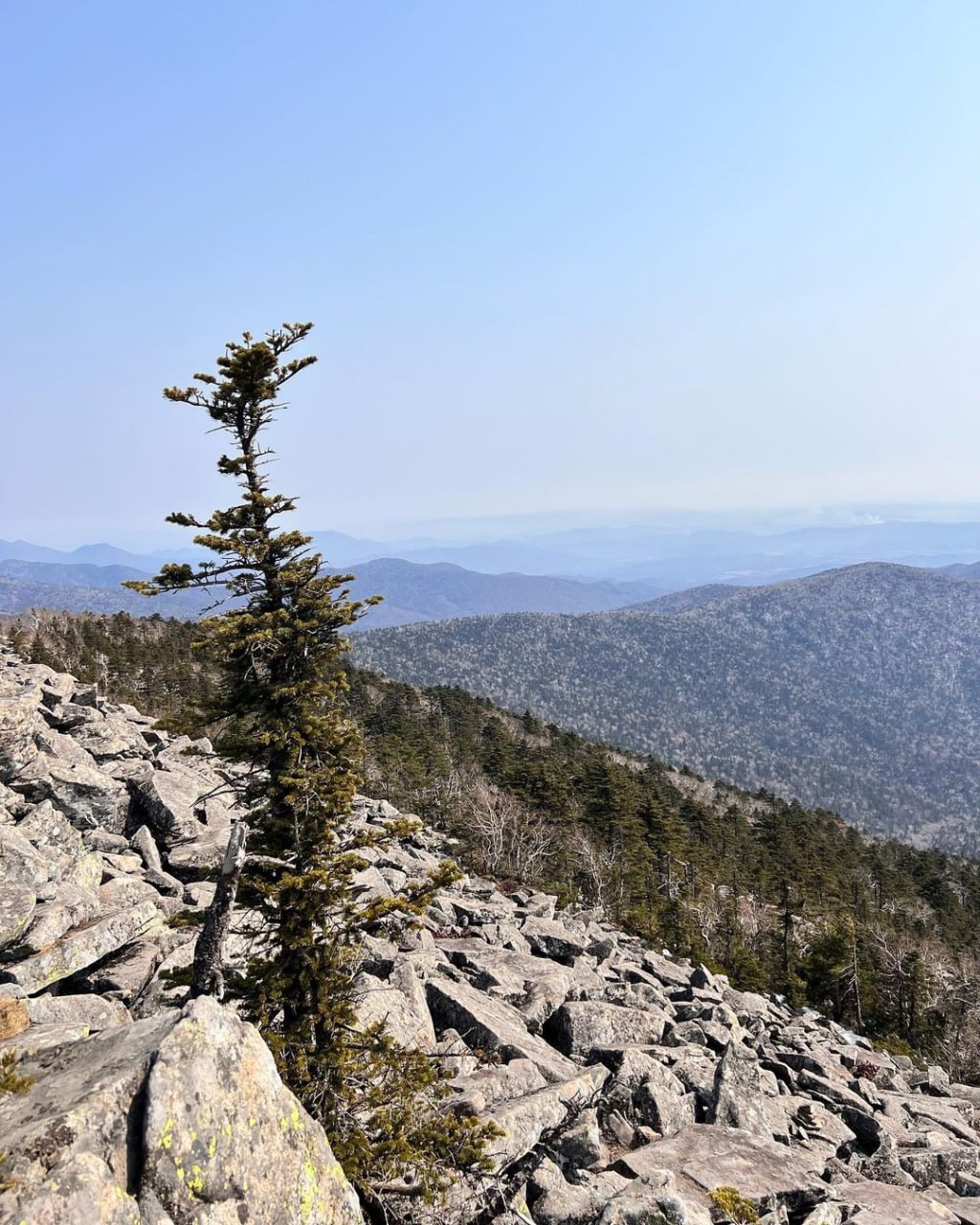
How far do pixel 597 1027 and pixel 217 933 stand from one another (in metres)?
13.1

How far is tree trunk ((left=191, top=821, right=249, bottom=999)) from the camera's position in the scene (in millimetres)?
9484

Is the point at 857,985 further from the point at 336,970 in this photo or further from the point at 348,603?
the point at 348,603

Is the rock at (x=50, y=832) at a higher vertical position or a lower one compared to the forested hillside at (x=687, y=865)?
higher

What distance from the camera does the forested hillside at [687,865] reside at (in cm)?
5188

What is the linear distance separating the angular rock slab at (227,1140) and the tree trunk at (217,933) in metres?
1.54

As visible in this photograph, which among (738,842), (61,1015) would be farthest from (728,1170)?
(738,842)

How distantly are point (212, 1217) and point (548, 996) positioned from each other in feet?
50.3

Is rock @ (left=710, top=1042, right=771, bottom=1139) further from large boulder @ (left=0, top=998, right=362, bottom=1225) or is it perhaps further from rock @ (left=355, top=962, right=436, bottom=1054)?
large boulder @ (left=0, top=998, right=362, bottom=1225)

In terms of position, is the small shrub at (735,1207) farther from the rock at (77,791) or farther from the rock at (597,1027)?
the rock at (77,791)

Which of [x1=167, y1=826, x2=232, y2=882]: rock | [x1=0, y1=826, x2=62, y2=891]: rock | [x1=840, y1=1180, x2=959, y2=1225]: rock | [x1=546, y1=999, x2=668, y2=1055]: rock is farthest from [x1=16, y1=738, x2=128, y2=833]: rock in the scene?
[x1=840, y1=1180, x2=959, y2=1225]: rock

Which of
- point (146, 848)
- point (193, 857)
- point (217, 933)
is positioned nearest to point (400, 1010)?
point (217, 933)

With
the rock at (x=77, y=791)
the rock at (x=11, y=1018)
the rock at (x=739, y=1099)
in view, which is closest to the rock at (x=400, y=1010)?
the rock at (x=11, y=1018)

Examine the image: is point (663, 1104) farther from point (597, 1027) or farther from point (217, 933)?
point (217, 933)

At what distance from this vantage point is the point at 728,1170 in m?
13.0
